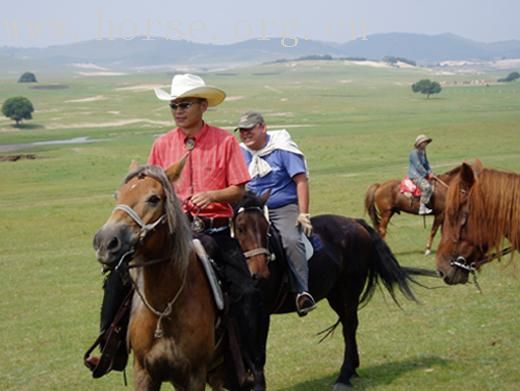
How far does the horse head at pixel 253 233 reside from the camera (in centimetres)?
727

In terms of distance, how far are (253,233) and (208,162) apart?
1025 millimetres

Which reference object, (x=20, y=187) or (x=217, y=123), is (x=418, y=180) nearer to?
(x=20, y=187)

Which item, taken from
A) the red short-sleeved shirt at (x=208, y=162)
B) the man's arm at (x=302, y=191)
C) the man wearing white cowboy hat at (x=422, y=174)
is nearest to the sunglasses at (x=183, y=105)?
the red short-sleeved shirt at (x=208, y=162)

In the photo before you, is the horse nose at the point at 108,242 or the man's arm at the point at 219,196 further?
the man's arm at the point at 219,196

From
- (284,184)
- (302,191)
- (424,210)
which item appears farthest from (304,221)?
(424,210)

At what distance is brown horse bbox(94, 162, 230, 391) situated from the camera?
5.68m

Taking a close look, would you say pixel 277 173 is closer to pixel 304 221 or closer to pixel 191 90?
pixel 304 221

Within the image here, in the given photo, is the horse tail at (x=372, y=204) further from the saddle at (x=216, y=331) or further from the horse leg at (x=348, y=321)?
the saddle at (x=216, y=331)

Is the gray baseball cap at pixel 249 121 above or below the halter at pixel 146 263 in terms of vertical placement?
above

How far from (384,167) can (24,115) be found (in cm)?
7678

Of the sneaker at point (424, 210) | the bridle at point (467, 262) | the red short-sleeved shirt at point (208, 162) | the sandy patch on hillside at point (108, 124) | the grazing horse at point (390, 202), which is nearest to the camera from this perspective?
the red short-sleeved shirt at point (208, 162)

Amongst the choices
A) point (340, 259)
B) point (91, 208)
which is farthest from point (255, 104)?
point (340, 259)

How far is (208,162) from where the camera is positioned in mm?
6605

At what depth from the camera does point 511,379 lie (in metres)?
8.70
